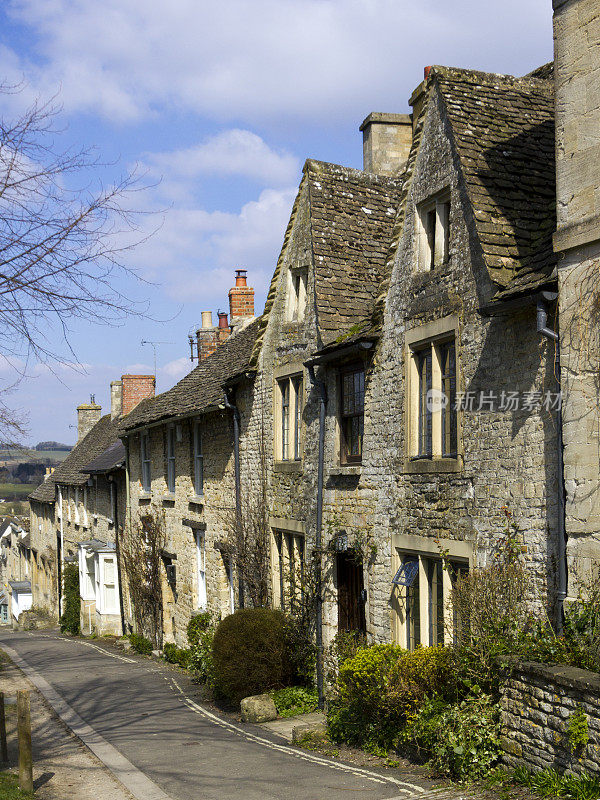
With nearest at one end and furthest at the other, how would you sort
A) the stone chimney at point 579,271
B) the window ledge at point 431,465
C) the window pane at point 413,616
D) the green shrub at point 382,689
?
1. the stone chimney at point 579,271
2. the green shrub at point 382,689
3. the window ledge at point 431,465
4. the window pane at point 413,616

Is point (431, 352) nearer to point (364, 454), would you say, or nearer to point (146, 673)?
point (364, 454)

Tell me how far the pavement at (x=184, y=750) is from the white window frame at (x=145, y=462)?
685 centimetres

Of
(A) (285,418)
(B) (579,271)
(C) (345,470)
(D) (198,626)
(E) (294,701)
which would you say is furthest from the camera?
(D) (198,626)

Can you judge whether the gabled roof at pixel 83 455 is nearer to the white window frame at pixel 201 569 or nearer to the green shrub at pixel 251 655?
the white window frame at pixel 201 569

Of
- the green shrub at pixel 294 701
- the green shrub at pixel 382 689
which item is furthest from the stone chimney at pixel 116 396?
the green shrub at pixel 382 689

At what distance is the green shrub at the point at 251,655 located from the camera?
13.8 m

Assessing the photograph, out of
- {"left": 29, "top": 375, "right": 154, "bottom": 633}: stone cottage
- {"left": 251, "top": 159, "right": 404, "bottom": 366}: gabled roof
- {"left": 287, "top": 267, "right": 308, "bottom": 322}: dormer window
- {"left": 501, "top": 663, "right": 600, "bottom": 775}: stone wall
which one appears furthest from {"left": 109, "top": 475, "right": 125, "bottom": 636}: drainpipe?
{"left": 501, "top": 663, "right": 600, "bottom": 775}: stone wall

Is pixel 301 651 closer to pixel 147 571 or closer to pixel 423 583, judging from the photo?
pixel 423 583

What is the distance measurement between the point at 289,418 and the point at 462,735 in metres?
8.08

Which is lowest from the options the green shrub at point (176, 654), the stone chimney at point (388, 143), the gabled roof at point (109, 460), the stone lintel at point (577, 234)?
the green shrub at point (176, 654)

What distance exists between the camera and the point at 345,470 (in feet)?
42.7

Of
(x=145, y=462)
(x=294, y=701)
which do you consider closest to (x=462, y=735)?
(x=294, y=701)

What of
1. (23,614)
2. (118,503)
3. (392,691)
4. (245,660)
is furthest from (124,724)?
(23,614)

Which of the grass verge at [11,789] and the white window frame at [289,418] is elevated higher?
the white window frame at [289,418]
